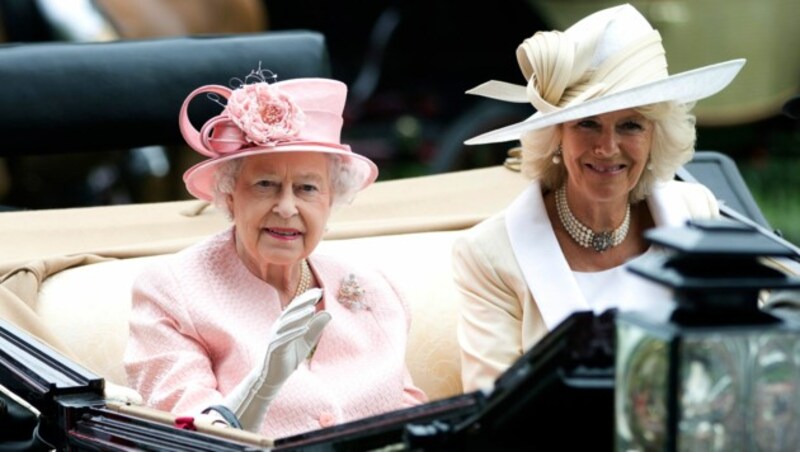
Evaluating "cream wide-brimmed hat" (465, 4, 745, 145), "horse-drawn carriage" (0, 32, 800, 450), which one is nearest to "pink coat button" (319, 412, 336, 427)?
"horse-drawn carriage" (0, 32, 800, 450)

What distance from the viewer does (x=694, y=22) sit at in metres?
7.56

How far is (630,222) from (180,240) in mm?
969

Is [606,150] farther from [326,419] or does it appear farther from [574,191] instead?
[326,419]

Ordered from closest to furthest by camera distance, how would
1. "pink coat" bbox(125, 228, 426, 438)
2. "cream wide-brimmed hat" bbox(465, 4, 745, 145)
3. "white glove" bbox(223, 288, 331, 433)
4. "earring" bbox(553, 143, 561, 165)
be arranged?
"white glove" bbox(223, 288, 331, 433) < "pink coat" bbox(125, 228, 426, 438) < "cream wide-brimmed hat" bbox(465, 4, 745, 145) < "earring" bbox(553, 143, 561, 165)

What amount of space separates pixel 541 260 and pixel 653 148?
29 cm

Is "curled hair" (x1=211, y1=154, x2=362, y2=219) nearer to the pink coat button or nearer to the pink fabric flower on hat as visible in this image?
the pink fabric flower on hat

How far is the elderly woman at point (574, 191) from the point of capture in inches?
128

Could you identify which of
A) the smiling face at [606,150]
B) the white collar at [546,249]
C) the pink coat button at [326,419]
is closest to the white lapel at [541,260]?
the white collar at [546,249]

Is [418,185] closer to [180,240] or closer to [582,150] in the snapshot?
[180,240]

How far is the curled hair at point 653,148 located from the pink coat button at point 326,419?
62 cm

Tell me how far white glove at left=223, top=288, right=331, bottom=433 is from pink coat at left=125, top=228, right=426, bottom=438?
10cm

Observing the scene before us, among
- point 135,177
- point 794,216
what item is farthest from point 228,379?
point 794,216

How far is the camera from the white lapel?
324cm

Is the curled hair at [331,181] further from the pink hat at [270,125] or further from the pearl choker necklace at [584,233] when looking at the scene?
the pearl choker necklace at [584,233]
